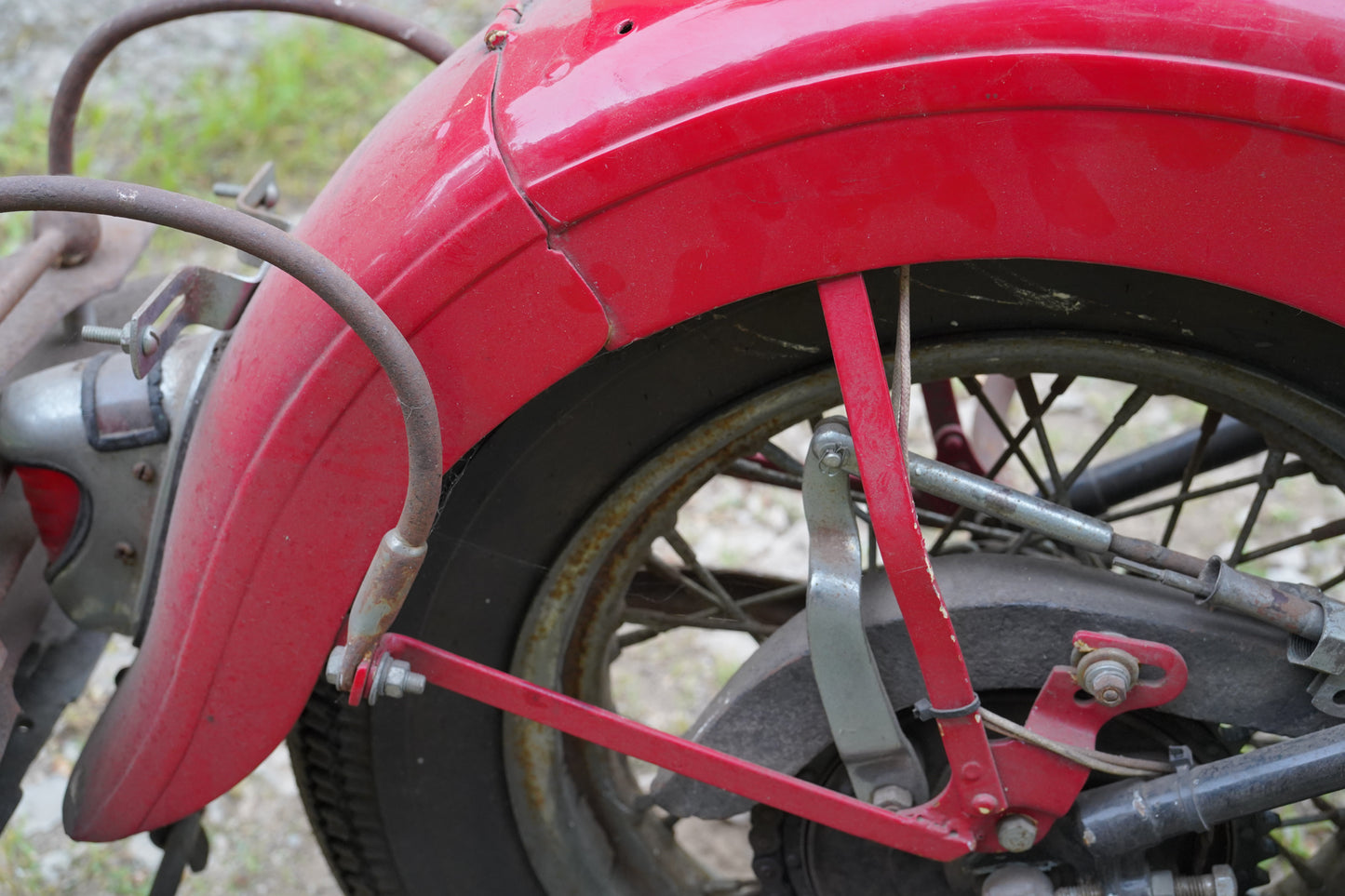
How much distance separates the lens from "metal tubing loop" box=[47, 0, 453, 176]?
4.12 feet

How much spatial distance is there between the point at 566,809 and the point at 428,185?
2.49ft

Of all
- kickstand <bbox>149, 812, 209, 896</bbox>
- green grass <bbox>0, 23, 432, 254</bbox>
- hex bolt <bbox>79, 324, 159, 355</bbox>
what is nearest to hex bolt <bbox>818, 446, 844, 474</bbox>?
hex bolt <bbox>79, 324, 159, 355</bbox>

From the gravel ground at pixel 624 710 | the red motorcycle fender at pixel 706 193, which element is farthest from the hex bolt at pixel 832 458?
the gravel ground at pixel 624 710

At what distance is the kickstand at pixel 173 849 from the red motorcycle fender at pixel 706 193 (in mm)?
444

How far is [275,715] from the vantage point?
3.62ft

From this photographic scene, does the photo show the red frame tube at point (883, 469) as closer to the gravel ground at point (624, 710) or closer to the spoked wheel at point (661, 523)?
the spoked wheel at point (661, 523)

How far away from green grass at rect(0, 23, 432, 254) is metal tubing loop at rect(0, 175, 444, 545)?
2.38 metres

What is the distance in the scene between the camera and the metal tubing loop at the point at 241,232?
2.77ft

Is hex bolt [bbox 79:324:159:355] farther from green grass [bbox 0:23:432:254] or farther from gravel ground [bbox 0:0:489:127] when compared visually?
gravel ground [bbox 0:0:489:127]

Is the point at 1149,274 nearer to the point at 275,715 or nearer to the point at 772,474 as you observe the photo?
the point at 772,474

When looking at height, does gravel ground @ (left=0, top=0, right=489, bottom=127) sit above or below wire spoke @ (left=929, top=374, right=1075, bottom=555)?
below

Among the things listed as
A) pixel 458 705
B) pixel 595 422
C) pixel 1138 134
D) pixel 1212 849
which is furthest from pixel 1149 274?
pixel 458 705

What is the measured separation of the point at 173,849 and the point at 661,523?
2.36 ft

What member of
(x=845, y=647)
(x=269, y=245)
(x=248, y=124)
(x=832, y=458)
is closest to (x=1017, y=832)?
(x=845, y=647)
